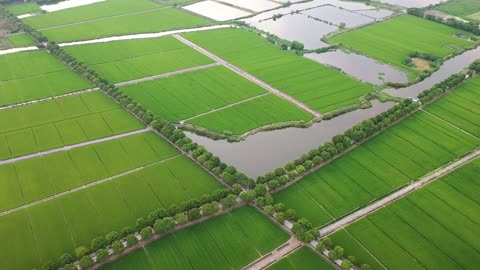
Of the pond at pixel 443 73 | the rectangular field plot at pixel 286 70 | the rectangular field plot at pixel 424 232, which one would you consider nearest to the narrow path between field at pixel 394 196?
the rectangular field plot at pixel 424 232

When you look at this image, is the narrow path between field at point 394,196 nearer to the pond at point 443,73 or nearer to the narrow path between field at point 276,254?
the narrow path between field at point 276,254

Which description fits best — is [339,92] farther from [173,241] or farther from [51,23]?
[51,23]

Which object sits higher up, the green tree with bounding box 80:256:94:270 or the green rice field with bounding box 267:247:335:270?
the green tree with bounding box 80:256:94:270

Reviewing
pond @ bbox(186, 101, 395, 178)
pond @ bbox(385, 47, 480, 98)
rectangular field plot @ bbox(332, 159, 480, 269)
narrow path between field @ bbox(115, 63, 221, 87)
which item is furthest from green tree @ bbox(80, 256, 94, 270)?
pond @ bbox(385, 47, 480, 98)

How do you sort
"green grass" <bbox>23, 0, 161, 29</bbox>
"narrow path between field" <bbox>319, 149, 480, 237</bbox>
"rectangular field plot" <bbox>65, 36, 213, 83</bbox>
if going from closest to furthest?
1. "narrow path between field" <bbox>319, 149, 480, 237</bbox>
2. "rectangular field plot" <bbox>65, 36, 213, 83</bbox>
3. "green grass" <bbox>23, 0, 161, 29</bbox>

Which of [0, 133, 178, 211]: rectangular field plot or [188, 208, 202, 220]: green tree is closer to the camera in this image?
[188, 208, 202, 220]: green tree

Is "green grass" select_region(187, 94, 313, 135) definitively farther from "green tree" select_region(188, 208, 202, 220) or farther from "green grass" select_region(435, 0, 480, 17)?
"green grass" select_region(435, 0, 480, 17)
